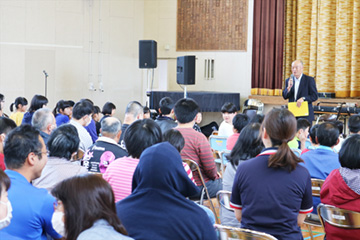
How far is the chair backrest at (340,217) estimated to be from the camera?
271 centimetres

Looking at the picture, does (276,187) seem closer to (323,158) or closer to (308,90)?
(323,158)

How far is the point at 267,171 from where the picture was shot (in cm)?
237

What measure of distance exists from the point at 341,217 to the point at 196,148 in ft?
4.54

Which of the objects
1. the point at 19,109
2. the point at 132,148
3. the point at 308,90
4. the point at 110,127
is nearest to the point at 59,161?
the point at 132,148

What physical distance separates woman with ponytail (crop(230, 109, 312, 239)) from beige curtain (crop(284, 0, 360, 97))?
24.2ft

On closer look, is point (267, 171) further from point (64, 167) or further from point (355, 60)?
point (355, 60)

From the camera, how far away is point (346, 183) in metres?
2.91

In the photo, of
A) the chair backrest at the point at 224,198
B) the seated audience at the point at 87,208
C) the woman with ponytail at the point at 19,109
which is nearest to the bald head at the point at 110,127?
the chair backrest at the point at 224,198

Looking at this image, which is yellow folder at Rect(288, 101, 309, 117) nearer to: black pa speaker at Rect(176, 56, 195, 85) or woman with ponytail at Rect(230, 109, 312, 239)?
black pa speaker at Rect(176, 56, 195, 85)

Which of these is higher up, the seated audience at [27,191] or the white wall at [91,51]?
the white wall at [91,51]

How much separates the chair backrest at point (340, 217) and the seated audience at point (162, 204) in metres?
1.18

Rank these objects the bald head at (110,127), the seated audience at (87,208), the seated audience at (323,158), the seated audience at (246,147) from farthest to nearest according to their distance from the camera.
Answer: the bald head at (110,127) < the seated audience at (323,158) < the seated audience at (246,147) < the seated audience at (87,208)

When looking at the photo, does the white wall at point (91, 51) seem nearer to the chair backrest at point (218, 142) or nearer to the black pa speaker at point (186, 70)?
the black pa speaker at point (186, 70)

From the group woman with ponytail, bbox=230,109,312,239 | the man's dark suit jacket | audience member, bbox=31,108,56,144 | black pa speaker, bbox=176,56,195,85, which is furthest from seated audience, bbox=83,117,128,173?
black pa speaker, bbox=176,56,195,85
